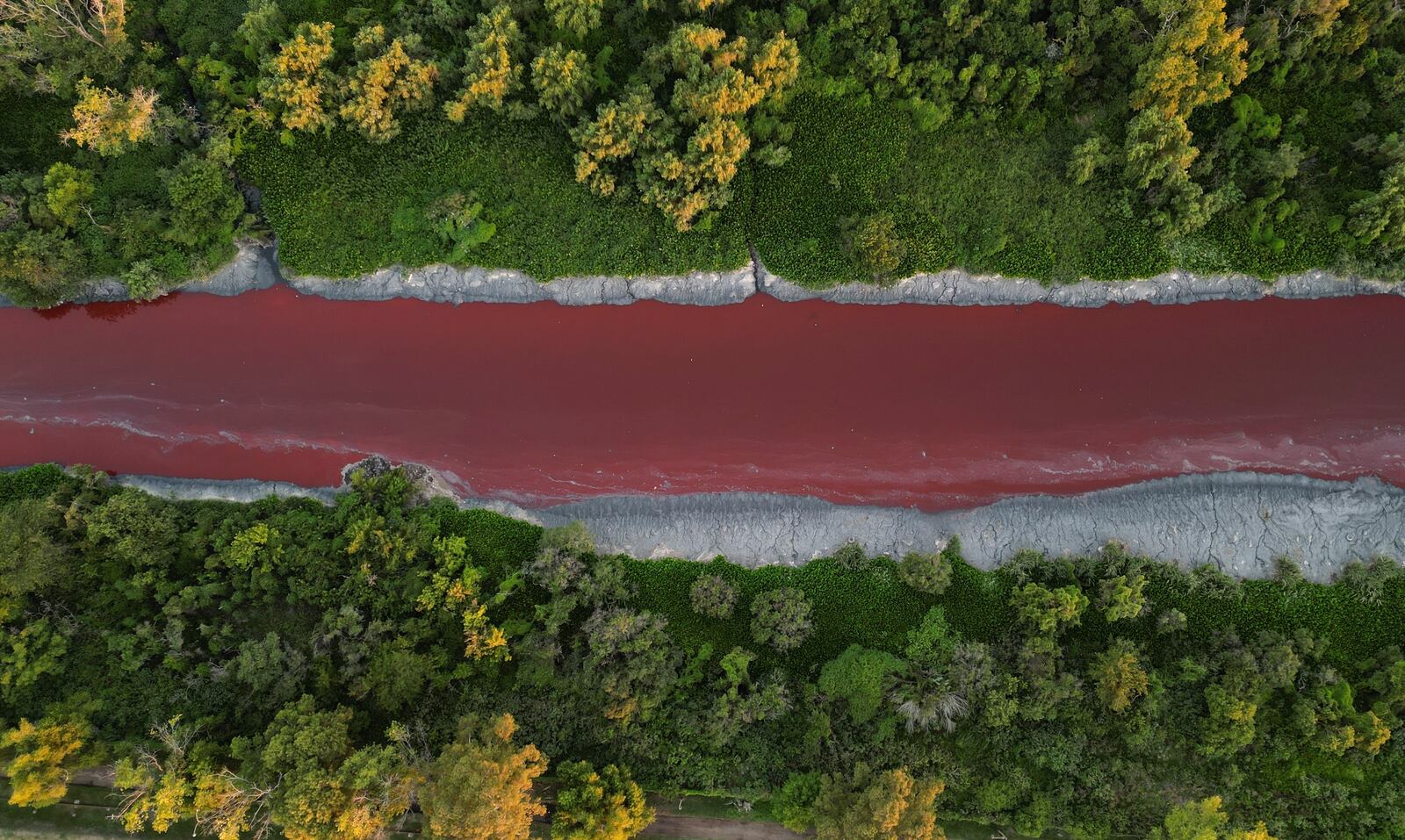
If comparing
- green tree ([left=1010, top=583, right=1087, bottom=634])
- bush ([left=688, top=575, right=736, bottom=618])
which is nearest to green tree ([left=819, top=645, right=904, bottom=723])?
bush ([left=688, top=575, right=736, bottom=618])

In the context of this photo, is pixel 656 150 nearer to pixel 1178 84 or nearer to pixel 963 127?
pixel 963 127

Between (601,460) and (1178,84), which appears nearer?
(1178,84)

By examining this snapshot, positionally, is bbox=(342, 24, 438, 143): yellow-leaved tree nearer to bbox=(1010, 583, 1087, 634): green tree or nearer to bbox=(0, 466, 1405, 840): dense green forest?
bbox=(0, 466, 1405, 840): dense green forest

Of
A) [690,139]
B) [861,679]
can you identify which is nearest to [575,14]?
[690,139]

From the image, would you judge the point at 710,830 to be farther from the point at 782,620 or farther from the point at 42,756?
the point at 42,756

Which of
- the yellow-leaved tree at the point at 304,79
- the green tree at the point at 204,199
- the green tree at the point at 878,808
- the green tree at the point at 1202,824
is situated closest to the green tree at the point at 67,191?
the green tree at the point at 204,199

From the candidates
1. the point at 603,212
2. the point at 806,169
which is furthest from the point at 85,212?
the point at 806,169

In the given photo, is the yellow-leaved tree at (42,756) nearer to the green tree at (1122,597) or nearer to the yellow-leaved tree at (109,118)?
the yellow-leaved tree at (109,118)
